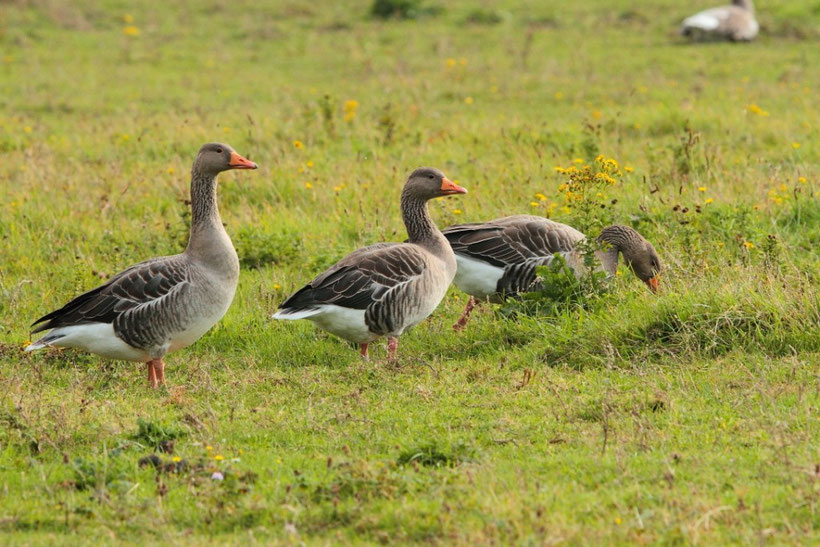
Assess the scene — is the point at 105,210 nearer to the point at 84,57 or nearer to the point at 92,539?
the point at 92,539

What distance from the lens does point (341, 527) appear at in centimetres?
556

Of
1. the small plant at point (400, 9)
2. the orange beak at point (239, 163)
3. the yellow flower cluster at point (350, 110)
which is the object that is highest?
the small plant at point (400, 9)

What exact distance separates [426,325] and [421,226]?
909 millimetres

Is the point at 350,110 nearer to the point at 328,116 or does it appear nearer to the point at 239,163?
the point at 328,116

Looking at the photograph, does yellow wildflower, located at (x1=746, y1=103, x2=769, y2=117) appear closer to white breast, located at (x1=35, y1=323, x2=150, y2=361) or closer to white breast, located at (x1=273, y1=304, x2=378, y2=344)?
white breast, located at (x1=273, y1=304, x2=378, y2=344)

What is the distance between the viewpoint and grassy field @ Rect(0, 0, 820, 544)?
5711 millimetres

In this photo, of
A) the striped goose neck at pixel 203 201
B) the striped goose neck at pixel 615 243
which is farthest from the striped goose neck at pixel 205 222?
the striped goose neck at pixel 615 243

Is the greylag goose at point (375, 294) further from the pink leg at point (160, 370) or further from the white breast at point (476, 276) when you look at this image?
the pink leg at point (160, 370)

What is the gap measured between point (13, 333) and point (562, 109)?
962cm

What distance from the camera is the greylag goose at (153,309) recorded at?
26.3ft

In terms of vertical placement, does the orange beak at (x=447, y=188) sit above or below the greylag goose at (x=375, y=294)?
above

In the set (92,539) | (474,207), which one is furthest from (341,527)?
(474,207)

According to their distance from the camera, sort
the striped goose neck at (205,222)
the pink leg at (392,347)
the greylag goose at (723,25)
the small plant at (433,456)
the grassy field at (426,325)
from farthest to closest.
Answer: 1. the greylag goose at (723,25)
2. the pink leg at (392,347)
3. the striped goose neck at (205,222)
4. the small plant at (433,456)
5. the grassy field at (426,325)

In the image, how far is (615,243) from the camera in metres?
9.70
